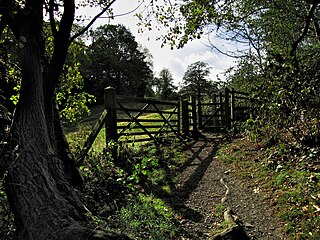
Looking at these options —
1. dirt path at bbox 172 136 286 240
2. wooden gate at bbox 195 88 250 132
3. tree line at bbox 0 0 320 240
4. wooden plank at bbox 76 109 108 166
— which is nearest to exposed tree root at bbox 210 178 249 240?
dirt path at bbox 172 136 286 240

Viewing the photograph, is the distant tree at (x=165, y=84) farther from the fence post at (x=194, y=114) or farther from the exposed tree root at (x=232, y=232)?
the exposed tree root at (x=232, y=232)

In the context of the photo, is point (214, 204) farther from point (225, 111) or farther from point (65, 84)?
point (225, 111)

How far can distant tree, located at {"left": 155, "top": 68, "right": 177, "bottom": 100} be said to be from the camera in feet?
137

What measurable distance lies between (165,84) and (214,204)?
129 feet

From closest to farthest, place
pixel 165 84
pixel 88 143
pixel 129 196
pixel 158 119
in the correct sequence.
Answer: pixel 129 196 < pixel 88 143 < pixel 158 119 < pixel 165 84

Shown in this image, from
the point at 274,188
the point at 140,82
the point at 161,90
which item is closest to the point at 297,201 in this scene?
the point at 274,188

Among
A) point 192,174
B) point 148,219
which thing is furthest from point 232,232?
point 192,174

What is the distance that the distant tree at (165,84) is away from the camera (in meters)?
41.9

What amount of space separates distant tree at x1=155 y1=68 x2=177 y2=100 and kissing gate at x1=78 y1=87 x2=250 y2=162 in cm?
2599

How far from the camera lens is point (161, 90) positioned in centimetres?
4306

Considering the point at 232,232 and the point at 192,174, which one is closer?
the point at 232,232

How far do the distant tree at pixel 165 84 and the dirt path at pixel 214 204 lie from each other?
35156mm

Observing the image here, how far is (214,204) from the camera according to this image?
4.65 metres

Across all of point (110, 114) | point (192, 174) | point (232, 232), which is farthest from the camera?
point (110, 114)
